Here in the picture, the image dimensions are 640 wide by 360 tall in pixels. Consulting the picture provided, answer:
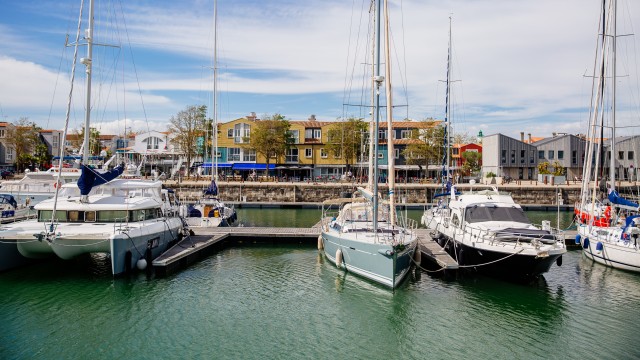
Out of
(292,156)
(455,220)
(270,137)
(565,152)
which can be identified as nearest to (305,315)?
(455,220)

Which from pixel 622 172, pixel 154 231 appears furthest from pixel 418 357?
pixel 622 172

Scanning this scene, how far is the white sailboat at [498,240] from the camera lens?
19.2 metres

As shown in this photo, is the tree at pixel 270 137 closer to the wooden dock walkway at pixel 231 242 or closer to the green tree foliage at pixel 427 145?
the green tree foliage at pixel 427 145

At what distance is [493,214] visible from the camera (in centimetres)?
2288

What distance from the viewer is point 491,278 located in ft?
69.9

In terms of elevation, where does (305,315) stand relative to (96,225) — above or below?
below

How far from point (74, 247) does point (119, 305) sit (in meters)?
3.54

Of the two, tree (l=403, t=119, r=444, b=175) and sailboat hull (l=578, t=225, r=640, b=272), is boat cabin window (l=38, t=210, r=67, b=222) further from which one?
tree (l=403, t=119, r=444, b=175)

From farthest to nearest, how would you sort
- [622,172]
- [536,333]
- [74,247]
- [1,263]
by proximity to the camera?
[622,172] < [1,263] < [74,247] < [536,333]

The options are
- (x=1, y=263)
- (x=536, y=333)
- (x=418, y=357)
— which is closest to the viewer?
(x=418, y=357)

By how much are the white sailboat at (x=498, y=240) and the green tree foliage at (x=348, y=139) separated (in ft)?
136

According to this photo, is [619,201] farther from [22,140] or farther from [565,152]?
[22,140]

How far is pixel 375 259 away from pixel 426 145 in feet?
156

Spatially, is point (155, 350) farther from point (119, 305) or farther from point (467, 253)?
point (467, 253)
